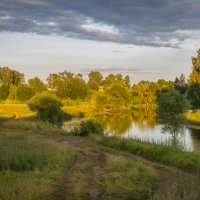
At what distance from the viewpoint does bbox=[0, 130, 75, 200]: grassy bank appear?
961cm

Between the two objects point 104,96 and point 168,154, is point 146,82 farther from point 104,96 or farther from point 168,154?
point 168,154

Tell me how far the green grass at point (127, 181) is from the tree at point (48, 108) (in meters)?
26.2

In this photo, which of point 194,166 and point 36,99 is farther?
point 36,99

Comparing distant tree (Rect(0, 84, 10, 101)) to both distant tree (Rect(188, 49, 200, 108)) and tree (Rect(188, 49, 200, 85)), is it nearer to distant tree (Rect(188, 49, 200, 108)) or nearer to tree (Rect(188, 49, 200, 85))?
tree (Rect(188, 49, 200, 85))

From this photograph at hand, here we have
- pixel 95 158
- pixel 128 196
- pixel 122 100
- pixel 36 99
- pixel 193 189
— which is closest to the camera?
pixel 193 189

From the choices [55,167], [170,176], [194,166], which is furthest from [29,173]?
[194,166]

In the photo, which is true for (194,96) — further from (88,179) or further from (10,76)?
(10,76)

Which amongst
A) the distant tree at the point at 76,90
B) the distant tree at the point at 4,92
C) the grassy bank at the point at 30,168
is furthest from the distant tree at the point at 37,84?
the grassy bank at the point at 30,168

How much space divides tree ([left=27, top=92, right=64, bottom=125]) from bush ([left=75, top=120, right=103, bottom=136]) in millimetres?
12779

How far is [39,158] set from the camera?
1390 cm

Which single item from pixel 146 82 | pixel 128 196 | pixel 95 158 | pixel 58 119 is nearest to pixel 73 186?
pixel 128 196

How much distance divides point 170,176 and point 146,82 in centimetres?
10137

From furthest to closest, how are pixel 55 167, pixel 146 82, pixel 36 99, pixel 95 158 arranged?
pixel 146 82 < pixel 36 99 < pixel 95 158 < pixel 55 167

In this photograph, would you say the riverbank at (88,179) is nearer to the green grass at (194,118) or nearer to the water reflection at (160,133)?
the water reflection at (160,133)
